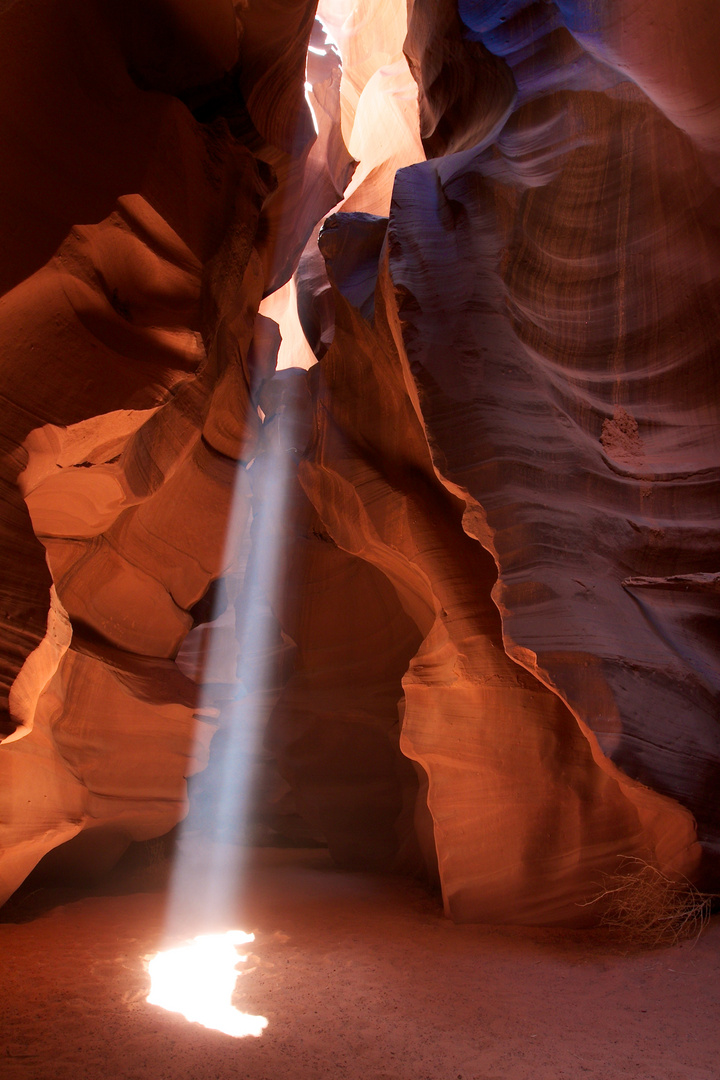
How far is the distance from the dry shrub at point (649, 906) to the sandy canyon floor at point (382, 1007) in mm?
121

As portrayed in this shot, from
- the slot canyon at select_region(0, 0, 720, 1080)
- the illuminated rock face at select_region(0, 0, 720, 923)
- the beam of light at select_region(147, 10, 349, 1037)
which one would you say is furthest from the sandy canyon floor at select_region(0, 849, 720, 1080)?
the illuminated rock face at select_region(0, 0, 720, 923)

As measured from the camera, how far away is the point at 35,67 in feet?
14.2

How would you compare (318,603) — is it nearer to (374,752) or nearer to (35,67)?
(374,752)

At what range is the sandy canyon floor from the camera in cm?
301

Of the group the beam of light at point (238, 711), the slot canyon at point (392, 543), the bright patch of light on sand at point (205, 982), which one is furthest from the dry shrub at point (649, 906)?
the beam of light at point (238, 711)

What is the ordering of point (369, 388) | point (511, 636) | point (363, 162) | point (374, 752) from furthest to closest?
point (363, 162)
point (374, 752)
point (369, 388)
point (511, 636)

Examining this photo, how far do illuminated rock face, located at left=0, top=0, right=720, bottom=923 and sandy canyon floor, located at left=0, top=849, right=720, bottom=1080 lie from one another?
74 cm

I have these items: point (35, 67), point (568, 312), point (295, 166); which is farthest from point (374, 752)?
point (35, 67)

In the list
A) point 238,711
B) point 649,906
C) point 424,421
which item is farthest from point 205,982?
point 238,711

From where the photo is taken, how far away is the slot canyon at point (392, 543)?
4.00 meters

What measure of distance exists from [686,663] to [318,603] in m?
5.41

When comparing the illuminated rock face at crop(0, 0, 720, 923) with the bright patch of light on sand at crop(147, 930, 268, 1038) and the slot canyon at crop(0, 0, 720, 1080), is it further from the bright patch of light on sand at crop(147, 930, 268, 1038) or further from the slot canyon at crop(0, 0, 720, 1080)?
the bright patch of light on sand at crop(147, 930, 268, 1038)

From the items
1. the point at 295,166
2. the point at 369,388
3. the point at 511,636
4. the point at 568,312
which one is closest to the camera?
the point at 511,636

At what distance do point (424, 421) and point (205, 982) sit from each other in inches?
156
